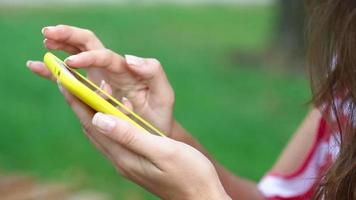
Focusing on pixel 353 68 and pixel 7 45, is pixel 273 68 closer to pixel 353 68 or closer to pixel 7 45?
pixel 7 45

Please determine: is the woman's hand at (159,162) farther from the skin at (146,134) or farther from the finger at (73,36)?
the finger at (73,36)

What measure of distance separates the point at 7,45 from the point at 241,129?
2.12 metres

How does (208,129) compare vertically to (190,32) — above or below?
above

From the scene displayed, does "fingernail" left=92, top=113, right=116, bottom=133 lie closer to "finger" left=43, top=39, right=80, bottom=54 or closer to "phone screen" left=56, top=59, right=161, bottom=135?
"phone screen" left=56, top=59, right=161, bottom=135

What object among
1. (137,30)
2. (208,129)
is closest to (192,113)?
(208,129)

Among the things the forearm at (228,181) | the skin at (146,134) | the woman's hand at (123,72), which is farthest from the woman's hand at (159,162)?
the forearm at (228,181)

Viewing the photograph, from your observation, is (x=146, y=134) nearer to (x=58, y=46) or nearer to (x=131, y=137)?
(x=131, y=137)

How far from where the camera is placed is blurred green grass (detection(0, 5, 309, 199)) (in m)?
3.41

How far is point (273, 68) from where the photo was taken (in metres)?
4.81

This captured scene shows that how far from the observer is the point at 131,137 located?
1.01 m

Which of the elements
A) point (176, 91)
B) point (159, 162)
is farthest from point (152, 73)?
point (176, 91)

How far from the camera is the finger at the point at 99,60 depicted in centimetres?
116

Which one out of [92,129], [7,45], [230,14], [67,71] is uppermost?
[67,71]

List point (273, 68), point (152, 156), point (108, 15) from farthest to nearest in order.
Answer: point (108, 15) < point (273, 68) < point (152, 156)
